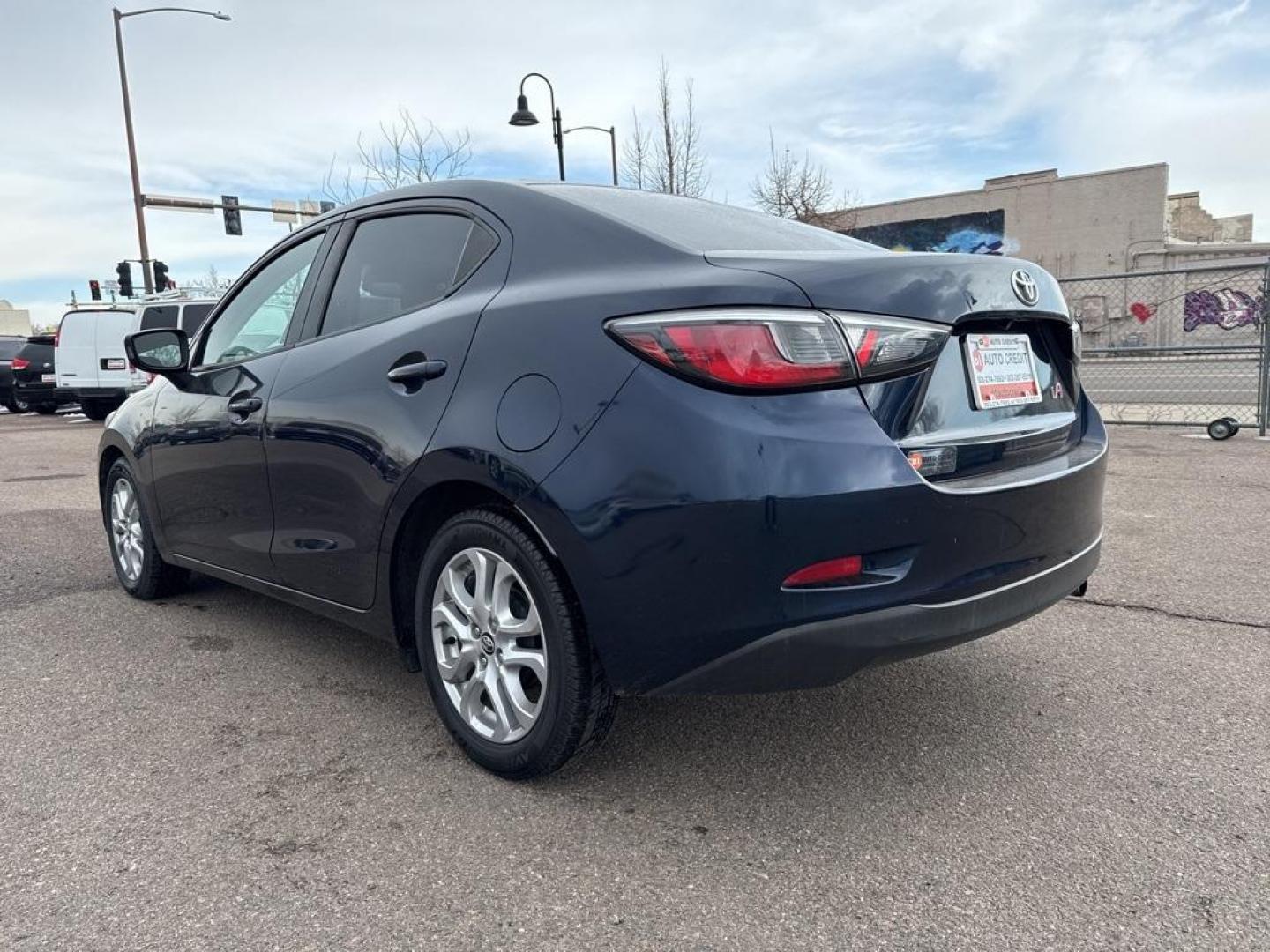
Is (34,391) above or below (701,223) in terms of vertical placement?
below

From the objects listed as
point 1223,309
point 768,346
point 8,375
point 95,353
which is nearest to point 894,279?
point 768,346

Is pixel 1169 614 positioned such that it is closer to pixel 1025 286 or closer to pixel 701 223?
pixel 1025 286

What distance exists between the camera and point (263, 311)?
148 inches

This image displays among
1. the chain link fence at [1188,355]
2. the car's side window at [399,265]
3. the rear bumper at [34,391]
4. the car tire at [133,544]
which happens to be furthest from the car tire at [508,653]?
the rear bumper at [34,391]

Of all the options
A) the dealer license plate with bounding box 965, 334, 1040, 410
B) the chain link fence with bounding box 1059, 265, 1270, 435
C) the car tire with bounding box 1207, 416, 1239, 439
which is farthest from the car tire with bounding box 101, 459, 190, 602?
the car tire with bounding box 1207, 416, 1239, 439

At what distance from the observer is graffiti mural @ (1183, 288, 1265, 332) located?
33.6 ft

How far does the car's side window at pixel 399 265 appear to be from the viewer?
2900 millimetres

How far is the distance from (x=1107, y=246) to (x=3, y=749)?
45.4 metres

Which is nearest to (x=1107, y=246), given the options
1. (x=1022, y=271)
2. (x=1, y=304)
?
(x=1022, y=271)

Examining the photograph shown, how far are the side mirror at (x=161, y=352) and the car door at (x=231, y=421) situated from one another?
0.19ft

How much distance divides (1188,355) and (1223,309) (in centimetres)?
347

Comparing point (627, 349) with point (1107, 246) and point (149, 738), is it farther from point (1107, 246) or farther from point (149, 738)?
point (1107, 246)

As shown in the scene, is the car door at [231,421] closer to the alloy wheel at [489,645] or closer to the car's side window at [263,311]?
the car's side window at [263,311]

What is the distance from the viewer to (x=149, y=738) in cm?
299
